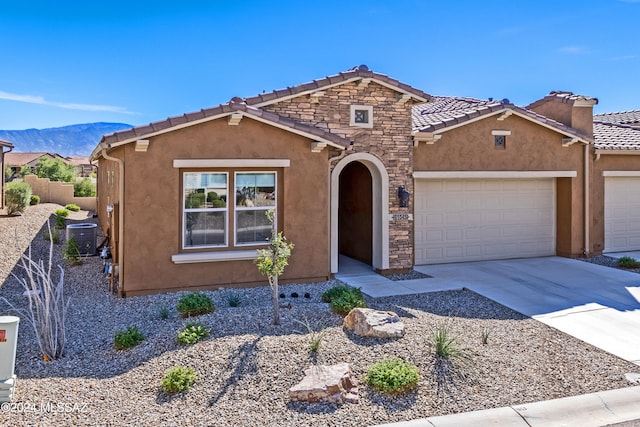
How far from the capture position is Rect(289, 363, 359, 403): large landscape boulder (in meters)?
5.46

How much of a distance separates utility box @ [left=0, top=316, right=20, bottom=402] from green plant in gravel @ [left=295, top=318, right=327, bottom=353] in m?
3.56

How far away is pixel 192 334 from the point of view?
680cm

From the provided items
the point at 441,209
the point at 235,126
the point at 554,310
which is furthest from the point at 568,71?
the point at 235,126

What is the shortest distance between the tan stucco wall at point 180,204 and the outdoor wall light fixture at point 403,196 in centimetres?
241

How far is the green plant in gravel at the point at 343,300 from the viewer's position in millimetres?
8117

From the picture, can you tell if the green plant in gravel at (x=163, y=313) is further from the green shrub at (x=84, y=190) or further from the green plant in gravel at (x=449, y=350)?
the green shrub at (x=84, y=190)

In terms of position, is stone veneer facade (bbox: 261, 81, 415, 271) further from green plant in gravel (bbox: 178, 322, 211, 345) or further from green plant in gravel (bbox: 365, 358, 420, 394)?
green plant in gravel (bbox: 365, 358, 420, 394)

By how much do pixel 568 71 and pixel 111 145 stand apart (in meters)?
22.8

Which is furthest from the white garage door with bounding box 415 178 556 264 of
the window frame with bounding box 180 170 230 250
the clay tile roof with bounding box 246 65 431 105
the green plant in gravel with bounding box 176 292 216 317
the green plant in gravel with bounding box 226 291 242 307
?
the green plant in gravel with bounding box 176 292 216 317

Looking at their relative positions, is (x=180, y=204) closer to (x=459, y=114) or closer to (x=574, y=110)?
(x=459, y=114)

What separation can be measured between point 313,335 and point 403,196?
21.7 ft

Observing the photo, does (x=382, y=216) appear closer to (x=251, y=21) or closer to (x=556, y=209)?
(x=556, y=209)

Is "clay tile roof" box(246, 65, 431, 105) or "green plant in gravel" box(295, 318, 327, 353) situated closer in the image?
"green plant in gravel" box(295, 318, 327, 353)

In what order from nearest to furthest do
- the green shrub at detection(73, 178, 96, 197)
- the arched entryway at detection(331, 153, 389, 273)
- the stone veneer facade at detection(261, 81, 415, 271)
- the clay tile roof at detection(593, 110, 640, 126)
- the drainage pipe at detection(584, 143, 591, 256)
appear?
the stone veneer facade at detection(261, 81, 415, 271) < the arched entryway at detection(331, 153, 389, 273) < the drainage pipe at detection(584, 143, 591, 256) < the clay tile roof at detection(593, 110, 640, 126) < the green shrub at detection(73, 178, 96, 197)
